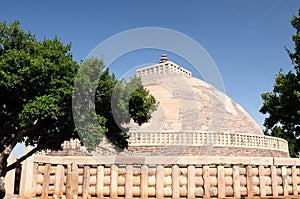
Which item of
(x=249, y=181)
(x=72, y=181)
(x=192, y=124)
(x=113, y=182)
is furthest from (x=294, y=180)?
(x=192, y=124)

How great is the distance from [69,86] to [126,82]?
2.14 metres

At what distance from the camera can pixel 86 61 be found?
347 inches

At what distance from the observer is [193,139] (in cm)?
1708

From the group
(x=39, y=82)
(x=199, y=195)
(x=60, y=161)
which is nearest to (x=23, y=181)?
(x=60, y=161)

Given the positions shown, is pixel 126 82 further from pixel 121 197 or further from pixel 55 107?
pixel 121 197

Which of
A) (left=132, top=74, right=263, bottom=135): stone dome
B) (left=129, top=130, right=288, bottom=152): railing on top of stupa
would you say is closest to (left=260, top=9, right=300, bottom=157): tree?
(left=129, top=130, right=288, bottom=152): railing on top of stupa

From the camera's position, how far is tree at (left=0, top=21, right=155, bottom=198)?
7898mm

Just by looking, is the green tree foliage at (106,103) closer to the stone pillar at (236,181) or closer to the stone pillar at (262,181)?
the stone pillar at (236,181)

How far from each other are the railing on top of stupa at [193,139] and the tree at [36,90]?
23.4 feet

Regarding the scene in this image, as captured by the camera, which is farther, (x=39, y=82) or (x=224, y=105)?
(x=224, y=105)

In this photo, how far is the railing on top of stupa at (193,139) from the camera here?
16547mm

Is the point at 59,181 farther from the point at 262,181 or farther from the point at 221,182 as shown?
the point at 262,181

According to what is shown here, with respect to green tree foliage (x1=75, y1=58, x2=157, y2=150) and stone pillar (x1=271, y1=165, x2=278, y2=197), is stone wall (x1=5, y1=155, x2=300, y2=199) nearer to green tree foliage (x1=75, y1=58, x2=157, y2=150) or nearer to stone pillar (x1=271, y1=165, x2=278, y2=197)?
stone pillar (x1=271, y1=165, x2=278, y2=197)

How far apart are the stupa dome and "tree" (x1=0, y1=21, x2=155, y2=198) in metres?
5.88
